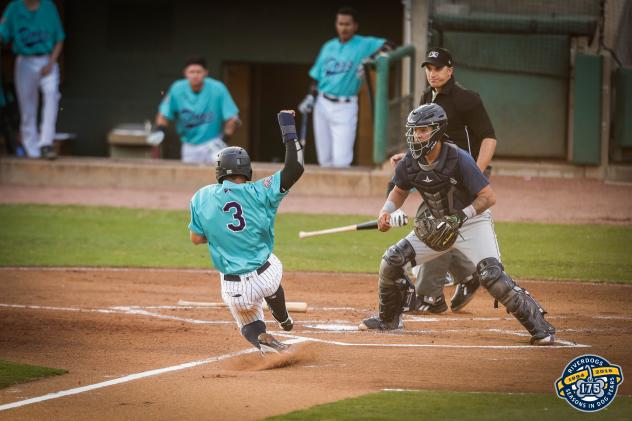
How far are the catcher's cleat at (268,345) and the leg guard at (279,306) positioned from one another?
299 mm

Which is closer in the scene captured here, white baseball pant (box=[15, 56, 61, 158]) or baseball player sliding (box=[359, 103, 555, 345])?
baseball player sliding (box=[359, 103, 555, 345])

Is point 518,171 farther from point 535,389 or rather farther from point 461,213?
point 535,389

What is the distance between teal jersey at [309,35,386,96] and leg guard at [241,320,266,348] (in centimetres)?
863

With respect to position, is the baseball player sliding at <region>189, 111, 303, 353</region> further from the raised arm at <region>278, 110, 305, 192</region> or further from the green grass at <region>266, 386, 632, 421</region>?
the green grass at <region>266, 386, 632, 421</region>

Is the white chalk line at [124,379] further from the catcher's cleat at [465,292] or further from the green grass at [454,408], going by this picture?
the catcher's cleat at [465,292]

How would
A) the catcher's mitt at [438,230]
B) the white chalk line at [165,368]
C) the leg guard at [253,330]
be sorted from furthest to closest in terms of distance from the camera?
the catcher's mitt at [438,230]
the leg guard at [253,330]
the white chalk line at [165,368]

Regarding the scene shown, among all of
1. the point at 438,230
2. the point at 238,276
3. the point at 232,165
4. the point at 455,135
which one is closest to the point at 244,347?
the point at 238,276

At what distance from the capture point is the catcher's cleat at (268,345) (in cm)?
771

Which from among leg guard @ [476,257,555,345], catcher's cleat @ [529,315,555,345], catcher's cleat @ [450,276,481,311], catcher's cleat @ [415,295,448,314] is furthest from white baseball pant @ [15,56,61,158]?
catcher's cleat @ [529,315,555,345]

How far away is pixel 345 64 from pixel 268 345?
29.1ft

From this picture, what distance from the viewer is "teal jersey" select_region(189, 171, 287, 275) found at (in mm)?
7758

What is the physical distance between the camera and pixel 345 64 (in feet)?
52.9

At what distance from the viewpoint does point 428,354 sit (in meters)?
7.95

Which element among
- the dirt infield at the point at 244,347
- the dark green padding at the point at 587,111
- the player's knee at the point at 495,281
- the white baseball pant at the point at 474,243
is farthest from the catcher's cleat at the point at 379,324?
the dark green padding at the point at 587,111
